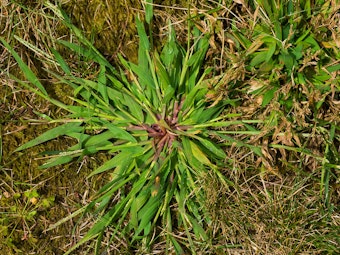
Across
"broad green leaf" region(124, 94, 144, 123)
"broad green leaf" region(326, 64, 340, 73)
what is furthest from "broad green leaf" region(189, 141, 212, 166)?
"broad green leaf" region(326, 64, 340, 73)

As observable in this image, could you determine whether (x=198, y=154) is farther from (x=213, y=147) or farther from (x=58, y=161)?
(x=58, y=161)

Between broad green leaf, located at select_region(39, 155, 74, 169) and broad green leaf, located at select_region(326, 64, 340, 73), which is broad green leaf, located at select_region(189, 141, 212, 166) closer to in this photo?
broad green leaf, located at select_region(39, 155, 74, 169)

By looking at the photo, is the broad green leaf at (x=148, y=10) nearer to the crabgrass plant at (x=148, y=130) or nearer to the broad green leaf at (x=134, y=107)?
the crabgrass plant at (x=148, y=130)

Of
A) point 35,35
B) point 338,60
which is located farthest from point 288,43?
point 35,35

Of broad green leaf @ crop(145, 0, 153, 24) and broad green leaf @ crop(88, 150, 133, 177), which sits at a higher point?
broad green leaf @ crop(145, 0, 153, 24)

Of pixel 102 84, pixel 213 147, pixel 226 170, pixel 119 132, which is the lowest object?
Result: pixel 226 170

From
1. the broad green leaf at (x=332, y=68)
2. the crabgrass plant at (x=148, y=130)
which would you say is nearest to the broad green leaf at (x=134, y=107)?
the crabgrass plant at (x=148, y=130)

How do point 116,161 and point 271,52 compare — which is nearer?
point 271,52

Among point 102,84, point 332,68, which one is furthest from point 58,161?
point 332,68
